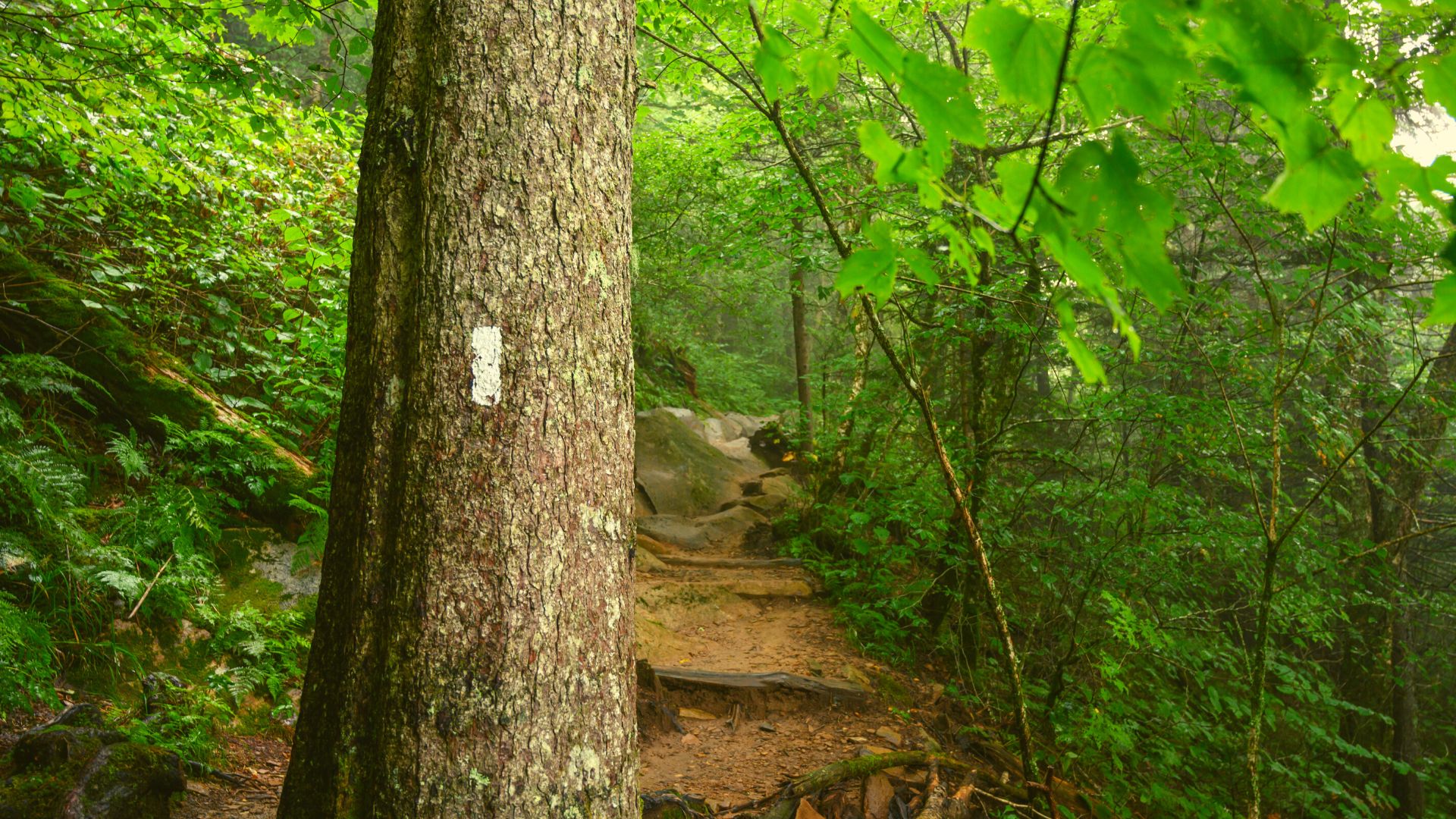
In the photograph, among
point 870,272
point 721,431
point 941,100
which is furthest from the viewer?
point 721,431

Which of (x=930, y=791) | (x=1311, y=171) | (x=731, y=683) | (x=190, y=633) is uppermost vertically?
(x=1311, y=171)

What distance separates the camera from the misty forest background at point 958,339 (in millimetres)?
952

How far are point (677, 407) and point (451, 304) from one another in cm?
1413

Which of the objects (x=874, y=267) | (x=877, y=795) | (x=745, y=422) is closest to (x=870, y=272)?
(x=874, y=267)

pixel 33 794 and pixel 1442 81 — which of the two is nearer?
pixel 1442 81

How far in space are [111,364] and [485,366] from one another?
4.43m

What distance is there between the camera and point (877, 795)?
3537 mm

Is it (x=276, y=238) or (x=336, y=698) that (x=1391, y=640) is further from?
(x=276, y=238)

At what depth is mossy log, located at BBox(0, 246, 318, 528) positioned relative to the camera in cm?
427

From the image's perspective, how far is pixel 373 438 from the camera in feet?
5.40

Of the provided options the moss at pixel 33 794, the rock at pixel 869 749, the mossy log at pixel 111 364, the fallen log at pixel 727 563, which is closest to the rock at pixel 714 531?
the fallen log at pixel 727 563

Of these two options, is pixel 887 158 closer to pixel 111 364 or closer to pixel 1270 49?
pixel 1270 49

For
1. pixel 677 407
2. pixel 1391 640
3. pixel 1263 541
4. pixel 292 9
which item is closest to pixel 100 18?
pixel 292 9

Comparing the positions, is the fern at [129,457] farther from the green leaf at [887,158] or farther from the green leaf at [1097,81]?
the green leaf at [1097,81]
